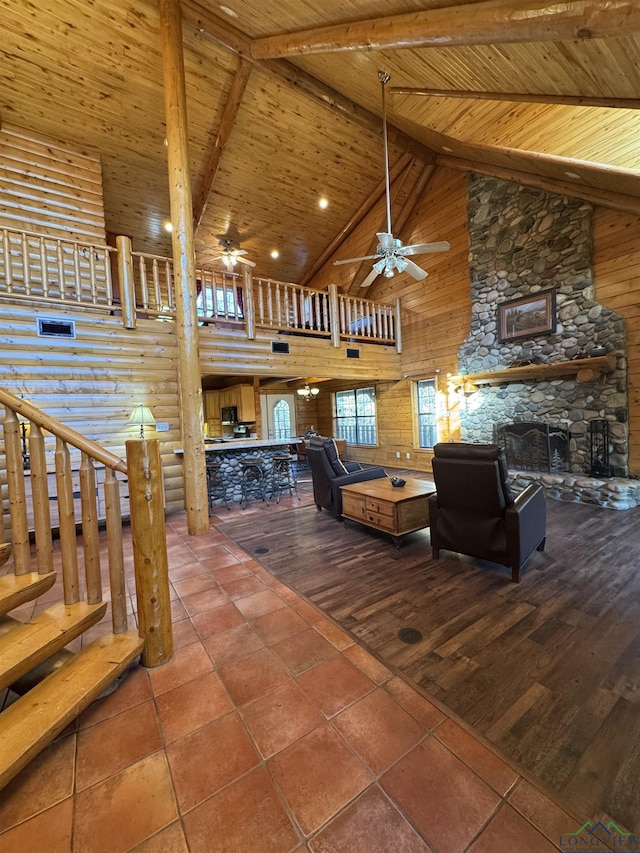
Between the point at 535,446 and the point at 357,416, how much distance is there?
4.87m

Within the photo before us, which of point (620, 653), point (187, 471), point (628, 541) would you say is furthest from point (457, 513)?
point (187, 471)

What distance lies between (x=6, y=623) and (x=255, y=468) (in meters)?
3.93

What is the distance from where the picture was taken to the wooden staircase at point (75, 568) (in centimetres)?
170

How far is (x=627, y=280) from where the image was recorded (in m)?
4.91

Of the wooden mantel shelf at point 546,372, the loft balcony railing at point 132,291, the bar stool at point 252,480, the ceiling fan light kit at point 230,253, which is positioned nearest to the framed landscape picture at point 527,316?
the wooden mantel shelf at point 546,372

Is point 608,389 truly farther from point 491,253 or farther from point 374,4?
point 374,4

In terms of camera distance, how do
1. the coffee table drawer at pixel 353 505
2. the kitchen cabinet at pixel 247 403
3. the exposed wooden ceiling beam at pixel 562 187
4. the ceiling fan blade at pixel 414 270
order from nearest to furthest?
the coffee table drawer at pixel 353 505
the ceiling fan blade at pixel 414 270
the exposed wooden ceiling beam at pixel 562 187
the kitchen cabinet at pixel 247 403

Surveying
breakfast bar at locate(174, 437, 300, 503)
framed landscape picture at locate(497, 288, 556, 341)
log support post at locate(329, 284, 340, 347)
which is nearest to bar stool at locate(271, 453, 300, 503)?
breakfast bar at locate(174, 437, 300, 503)

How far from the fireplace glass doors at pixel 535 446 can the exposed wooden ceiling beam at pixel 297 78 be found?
577cm

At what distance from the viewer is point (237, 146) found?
21.0 feet

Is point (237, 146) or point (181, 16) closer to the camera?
point (181, 16)

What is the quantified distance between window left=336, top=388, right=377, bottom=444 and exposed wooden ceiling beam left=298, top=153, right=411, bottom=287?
3.62 meters

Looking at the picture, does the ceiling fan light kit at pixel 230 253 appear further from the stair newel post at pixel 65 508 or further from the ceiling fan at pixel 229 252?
the stair newel post at pixel 65 508

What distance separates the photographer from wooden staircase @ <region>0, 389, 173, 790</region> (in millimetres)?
1703
